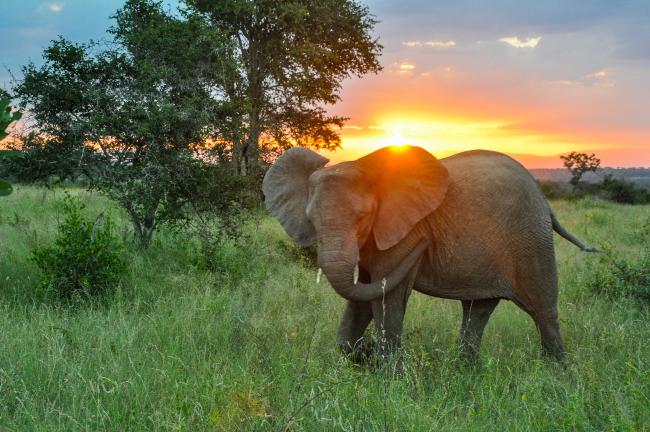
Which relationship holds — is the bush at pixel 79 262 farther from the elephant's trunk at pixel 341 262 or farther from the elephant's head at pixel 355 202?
the elephant's trunk at pixel 341 262

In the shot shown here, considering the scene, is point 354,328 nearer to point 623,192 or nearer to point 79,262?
point 79,262

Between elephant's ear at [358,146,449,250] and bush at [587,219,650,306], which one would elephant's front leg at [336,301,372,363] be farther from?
bush at [587,219,650,306]

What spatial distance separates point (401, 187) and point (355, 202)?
506mm

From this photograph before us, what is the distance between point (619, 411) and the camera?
14.2 ft

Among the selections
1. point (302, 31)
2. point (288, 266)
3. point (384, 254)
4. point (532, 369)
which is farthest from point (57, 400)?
point (302, 31)

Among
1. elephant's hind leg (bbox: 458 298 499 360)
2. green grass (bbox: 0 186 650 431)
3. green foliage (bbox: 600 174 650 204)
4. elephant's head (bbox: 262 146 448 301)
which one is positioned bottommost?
green grass (bbox: 0 186 650 431)

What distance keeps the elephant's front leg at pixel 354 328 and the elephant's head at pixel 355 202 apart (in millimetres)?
666

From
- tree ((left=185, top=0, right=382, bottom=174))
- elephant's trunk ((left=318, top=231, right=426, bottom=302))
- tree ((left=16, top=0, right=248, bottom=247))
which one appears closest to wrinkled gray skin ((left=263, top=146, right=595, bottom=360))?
elephant's trunk ((left=318, top=231, right=426, bottom=302))

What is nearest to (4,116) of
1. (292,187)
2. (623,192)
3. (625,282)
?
(292,187)

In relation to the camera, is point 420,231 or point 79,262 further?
point 79,262

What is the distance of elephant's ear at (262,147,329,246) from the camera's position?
5664mm

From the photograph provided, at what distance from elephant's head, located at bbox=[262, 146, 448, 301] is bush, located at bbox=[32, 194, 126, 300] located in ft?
9.89

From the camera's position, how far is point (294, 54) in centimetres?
2266

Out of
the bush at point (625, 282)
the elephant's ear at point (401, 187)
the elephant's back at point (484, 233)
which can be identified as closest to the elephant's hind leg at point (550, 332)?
the elephant's back at point (484, 233)
